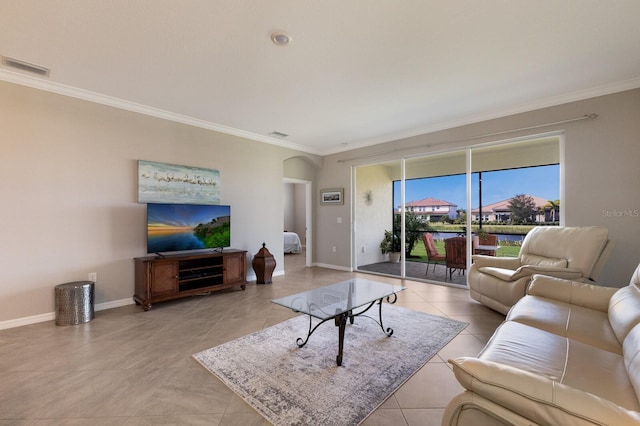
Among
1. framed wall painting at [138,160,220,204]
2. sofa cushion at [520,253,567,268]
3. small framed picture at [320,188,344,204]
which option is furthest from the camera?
small framed picture at [320,188,344,204]

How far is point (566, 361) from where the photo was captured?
133 cm

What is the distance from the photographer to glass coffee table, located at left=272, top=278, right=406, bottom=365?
212cm

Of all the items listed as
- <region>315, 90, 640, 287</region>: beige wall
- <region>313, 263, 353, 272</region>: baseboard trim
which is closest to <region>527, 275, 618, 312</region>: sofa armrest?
<region>315, 90, 640, 287</region>: beige wall

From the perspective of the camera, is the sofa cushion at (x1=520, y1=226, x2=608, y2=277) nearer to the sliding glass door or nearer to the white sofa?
the sliding glass door

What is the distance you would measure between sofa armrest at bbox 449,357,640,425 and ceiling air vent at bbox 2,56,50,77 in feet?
13.8

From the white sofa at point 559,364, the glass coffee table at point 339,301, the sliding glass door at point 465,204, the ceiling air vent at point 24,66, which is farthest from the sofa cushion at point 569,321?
the ceiling air vent at point 24,66

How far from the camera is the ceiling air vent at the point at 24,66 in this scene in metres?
2.58

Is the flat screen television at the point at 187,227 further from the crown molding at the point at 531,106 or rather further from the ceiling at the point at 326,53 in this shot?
the crown molding at the point at 531,106

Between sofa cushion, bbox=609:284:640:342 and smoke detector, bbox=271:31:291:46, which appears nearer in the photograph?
sofa cushion, bbox=609:284:640:342

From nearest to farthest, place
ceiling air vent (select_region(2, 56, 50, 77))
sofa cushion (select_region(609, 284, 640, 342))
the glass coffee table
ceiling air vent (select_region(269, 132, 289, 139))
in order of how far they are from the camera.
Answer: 1. sofa cushion (select_region(609, 284, 640, 342))
2. the glass coffee table
3. ceiling air vent (select_region(2, 56, 50, 77))
4. ceiling air vent (select_region(269, 132, 289, 139))

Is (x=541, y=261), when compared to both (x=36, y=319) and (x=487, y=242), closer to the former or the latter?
(x=487, y=242)

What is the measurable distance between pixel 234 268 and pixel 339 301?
2.27 metres

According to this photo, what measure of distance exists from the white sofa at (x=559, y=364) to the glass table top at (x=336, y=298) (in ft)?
3.30

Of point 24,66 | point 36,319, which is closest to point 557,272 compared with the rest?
point 36,319
